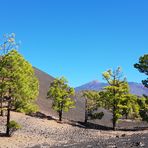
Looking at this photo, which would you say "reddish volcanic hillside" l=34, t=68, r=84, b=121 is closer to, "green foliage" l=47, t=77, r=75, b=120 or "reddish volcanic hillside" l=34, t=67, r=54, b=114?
"reddish volcanic hillside" l=34, t=67, r=54, b=114

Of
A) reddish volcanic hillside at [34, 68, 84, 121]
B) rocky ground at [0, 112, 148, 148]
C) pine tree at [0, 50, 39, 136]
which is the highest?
reddish volcanic hillside at [34, 68, 84, 121]

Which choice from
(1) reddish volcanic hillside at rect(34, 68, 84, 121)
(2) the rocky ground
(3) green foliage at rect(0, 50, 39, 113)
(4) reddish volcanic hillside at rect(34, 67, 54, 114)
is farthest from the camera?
(4) reddish volcanic hillside at rect(34, 67, 54, 114)

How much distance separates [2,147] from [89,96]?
57201 mm

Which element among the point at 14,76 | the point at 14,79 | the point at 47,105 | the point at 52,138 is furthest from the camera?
the point at 47,105

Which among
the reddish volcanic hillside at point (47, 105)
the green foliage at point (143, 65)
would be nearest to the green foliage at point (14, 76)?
the green foliage at point (143, 65)

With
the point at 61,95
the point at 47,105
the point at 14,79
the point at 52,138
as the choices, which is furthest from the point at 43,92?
the point at 14,79

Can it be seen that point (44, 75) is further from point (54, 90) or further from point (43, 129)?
point (43, 129)

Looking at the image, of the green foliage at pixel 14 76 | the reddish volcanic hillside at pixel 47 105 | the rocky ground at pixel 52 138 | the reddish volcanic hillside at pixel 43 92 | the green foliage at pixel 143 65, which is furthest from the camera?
the reddish volcanic hillside at pixel 43 92

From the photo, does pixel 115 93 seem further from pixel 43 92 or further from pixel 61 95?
pixel 43 92

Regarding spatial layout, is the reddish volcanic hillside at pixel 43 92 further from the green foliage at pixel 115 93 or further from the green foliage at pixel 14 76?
the green foliage at pixel 14 76

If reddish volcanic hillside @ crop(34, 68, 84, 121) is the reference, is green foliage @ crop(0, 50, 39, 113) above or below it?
below

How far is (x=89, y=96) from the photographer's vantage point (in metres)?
104

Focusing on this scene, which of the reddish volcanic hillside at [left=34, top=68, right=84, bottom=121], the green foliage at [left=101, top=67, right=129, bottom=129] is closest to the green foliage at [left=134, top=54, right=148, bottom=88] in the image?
the green foliage at [left=101, top=67, right=129, bottom=129]

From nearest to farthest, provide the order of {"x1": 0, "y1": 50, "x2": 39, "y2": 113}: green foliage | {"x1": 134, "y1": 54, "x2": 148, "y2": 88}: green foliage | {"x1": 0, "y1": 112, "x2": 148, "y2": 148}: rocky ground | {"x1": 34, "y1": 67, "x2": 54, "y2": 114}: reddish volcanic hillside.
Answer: {"x1": 0, "y1": 112, "x2": 148, "y2": 148}: rocky ground
{"x1": 0, "y1": 50, "x2": 39, "y2": 113}: green foliage
{"x1": 134, "y1": 54, "x2": 148, "y2": 88}: green foliage
{"x1": 34, "y1": 67, "x2": 54, "y2": 114}: reddish volcanic hillside
